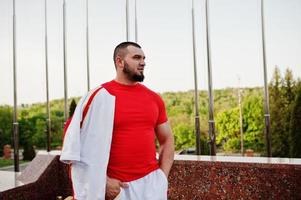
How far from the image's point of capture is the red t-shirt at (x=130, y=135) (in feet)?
5.98

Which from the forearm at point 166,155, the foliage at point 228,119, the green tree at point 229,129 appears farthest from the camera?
the green tree at point 229,129

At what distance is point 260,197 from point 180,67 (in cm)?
912

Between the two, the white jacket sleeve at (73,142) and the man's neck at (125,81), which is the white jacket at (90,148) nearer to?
the white jacket sleeve at (73,142)

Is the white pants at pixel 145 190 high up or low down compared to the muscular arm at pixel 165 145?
down

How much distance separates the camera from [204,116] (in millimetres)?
18578

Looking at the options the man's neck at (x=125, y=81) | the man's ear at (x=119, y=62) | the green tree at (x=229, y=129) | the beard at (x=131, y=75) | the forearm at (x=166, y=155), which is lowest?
the green tree at (x=229, y=129)

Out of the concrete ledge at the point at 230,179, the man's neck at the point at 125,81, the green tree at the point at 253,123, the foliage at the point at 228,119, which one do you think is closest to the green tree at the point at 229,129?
the foliage at the point at 228,119

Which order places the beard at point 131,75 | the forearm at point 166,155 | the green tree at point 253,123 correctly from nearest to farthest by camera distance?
1. the beard at point 131,75
2. the forearm at point 166,155
3. the green tree at point 253,123

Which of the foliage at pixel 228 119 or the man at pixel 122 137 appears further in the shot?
the foliage at pixel 228 119

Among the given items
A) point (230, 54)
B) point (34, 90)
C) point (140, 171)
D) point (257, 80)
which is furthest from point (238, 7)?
point (140, 171)

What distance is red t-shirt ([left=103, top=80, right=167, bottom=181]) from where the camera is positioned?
1.82m

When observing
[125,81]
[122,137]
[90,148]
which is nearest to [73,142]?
[90,148]

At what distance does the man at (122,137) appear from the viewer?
69.7 inches

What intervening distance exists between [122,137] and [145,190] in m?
0.30
